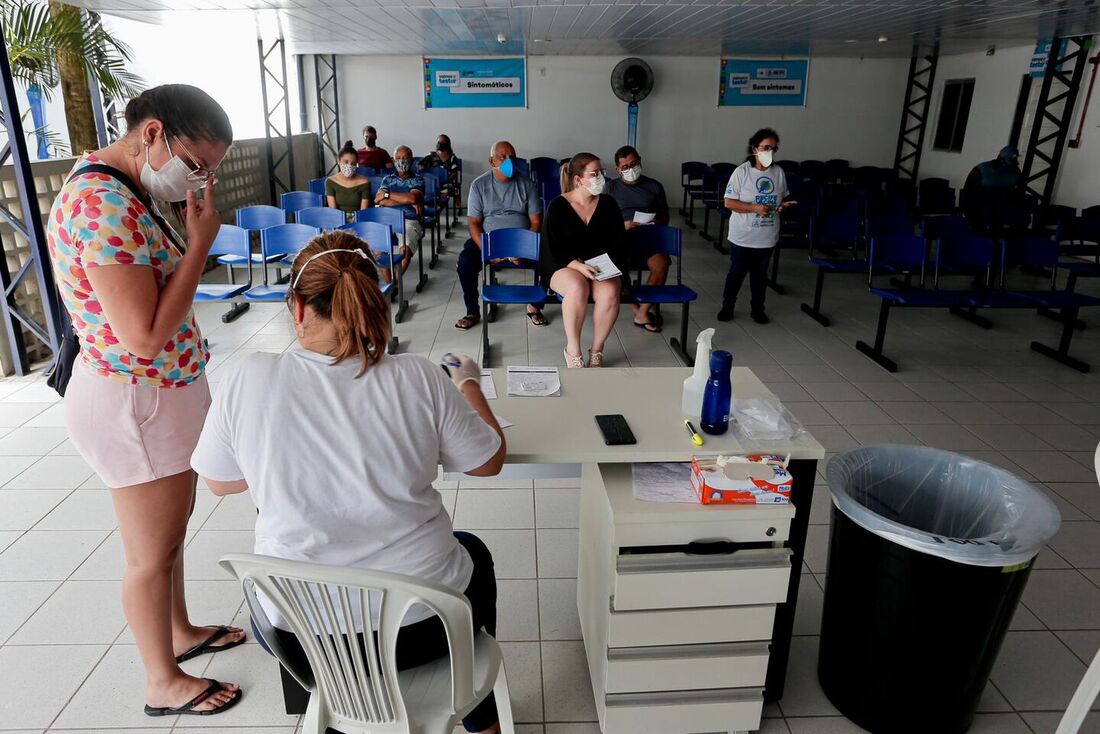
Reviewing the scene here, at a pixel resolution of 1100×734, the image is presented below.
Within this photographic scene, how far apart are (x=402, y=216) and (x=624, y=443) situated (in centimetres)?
468

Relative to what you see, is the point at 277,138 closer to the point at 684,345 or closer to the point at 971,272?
the point at 684,345

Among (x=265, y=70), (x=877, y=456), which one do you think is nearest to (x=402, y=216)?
(x=877, y=456)

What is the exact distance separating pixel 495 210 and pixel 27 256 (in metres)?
3.32

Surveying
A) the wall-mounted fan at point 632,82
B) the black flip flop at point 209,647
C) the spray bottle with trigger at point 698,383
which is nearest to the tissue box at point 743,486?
the spray bottle with trigger at point 698,383

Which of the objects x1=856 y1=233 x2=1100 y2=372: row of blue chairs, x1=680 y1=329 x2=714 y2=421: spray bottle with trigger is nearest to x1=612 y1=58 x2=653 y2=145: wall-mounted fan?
x1=856 y1=233 x2=1100 y2=372: row of blue chairs

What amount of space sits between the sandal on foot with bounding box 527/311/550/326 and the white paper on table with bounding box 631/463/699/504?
402cm

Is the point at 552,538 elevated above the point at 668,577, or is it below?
below

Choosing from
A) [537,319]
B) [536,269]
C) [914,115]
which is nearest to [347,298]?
[536,269]

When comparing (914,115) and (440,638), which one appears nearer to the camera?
(440,638)

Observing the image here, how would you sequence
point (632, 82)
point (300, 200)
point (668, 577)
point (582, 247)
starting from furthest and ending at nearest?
point (632, 82) → point (300, 200) → point (582, 247) → point (668, 577)

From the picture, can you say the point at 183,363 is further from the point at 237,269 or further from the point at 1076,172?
the point at 1076,172

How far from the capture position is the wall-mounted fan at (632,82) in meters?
11.9

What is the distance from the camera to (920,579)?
69.9 inches

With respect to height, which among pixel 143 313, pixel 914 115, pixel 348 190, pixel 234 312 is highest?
pixel 914 115
